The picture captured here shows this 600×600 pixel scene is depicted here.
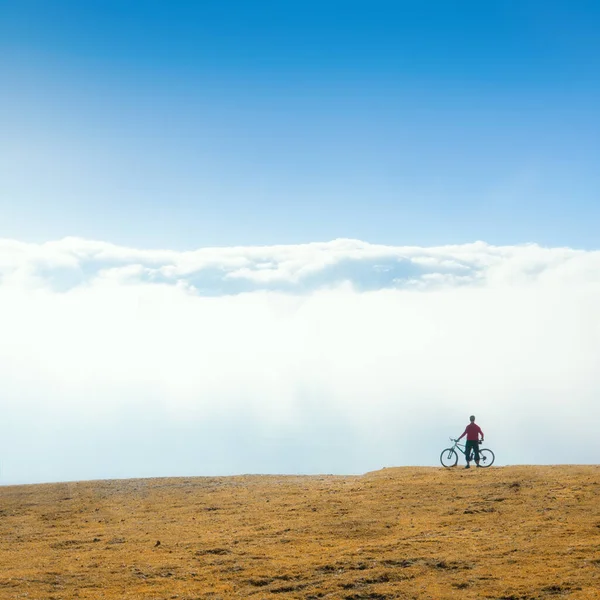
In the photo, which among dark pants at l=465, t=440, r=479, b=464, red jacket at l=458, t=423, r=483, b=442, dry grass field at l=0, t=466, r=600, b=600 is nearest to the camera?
dry grass field at l=0, t=466, r=600, b=600

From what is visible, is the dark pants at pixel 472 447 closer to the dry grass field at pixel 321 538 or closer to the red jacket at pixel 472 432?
the red jacket at pixel 472 432

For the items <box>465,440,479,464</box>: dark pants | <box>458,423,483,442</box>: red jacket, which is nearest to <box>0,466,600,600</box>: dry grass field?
<box>465,440,479,464</box>: dark pants

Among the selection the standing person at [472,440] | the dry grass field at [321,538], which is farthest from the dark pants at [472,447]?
the dry grass field at [321,538]

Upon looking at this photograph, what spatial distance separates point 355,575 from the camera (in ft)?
78.2

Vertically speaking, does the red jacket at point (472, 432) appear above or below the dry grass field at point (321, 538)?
above

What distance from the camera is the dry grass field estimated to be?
2305 cm

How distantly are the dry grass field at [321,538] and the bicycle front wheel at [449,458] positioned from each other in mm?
3431

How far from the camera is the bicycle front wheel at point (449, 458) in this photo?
44.0 metres

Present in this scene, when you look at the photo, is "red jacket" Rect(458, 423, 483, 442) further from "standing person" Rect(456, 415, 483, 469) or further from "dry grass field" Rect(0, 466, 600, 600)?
"dry grass field" Rect(0, 466, 600, 600)

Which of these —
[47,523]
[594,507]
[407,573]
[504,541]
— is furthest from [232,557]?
[594,507]

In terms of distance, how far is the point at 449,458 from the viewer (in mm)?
44562

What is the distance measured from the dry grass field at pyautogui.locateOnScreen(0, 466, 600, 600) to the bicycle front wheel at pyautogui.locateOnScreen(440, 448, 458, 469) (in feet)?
11.3

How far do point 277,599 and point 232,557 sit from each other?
4.56 metres

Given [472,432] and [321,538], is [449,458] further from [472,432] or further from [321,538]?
[321,538]
